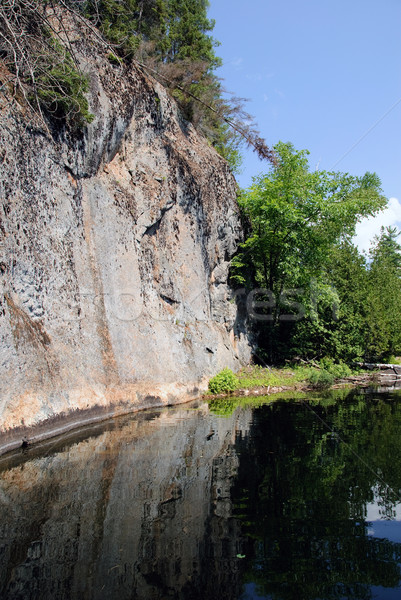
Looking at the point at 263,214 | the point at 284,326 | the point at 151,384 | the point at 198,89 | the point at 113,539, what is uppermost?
the point at 198,89

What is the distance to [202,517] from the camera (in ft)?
21.4

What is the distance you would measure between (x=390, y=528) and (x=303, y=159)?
22845 mm

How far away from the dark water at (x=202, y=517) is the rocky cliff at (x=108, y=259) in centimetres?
222

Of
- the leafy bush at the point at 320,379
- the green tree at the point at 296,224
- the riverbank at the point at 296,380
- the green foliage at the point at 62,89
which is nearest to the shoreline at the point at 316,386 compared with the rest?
the riverbank at the point at 296,380

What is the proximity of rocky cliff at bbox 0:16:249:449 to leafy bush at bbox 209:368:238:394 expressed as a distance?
24.8 inches

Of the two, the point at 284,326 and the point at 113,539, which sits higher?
the point at 284,326

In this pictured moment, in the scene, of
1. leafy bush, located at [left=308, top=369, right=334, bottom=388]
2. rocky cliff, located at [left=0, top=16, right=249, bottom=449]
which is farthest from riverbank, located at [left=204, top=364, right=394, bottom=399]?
rocky cliff, located at [left=0, top=16, right=249, bottom=449]

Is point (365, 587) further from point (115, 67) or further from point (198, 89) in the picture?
point (198, 89)

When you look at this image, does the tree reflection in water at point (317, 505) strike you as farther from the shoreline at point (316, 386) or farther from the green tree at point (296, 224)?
the green tree at point (296, 224)

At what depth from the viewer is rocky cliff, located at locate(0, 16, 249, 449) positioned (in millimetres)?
11578

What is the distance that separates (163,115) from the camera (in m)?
21.5

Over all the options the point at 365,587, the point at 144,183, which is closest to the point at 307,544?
the point at 365,587

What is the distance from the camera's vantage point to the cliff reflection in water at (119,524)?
4.84 m

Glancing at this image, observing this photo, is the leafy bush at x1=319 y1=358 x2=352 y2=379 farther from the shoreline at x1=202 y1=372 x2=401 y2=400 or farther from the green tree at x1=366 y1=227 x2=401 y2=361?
the green tree at x1=366 y1=227 x2=401 y2=361
